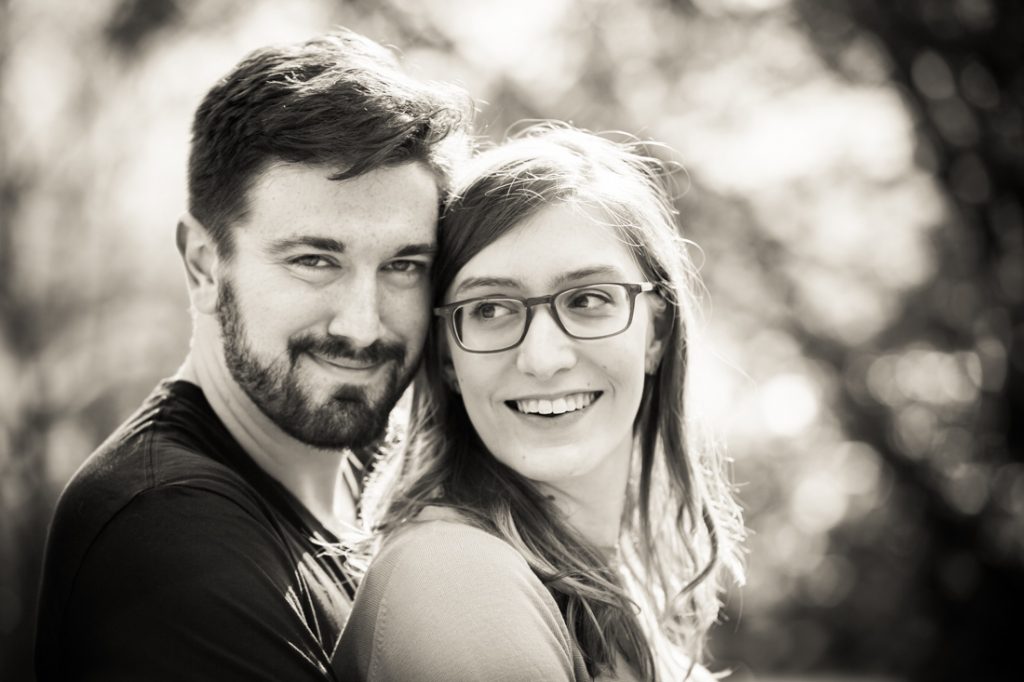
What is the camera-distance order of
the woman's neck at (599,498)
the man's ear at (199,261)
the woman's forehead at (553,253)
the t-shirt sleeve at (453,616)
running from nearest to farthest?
1. the t-shirt sleeve at (453,616)
2. the woman's forehead at (553,253)
3. the woman's neck at (599,498)
4. the man's ear at (199,261)

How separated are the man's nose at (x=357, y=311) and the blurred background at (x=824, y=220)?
124 inches

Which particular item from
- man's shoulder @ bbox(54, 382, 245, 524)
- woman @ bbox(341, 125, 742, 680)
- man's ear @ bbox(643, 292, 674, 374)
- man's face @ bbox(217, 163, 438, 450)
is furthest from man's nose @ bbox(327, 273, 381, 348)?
man's ear @ bbox(643, 292, 674, 374)

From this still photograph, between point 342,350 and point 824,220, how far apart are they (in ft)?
19.8

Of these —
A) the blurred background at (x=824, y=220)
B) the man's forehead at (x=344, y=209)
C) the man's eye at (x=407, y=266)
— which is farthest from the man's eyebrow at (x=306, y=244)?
the blurred background at (x=824, y=220)

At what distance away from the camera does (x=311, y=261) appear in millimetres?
2652

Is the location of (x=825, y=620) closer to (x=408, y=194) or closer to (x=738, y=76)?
(x=738, y=76)

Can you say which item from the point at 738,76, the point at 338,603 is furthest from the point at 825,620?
the point at 338,603

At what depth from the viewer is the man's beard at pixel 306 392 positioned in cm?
266

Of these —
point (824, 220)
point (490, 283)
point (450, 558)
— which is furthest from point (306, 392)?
point (824, 220)

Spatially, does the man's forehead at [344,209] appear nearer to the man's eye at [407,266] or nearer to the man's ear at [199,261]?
the man's eye at [407,266]

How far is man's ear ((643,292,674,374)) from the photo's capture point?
258 centimetres

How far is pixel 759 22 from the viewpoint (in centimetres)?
773

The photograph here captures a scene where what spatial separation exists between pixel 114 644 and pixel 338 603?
1.73ft

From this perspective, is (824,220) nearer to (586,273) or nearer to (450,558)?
(586,273)
